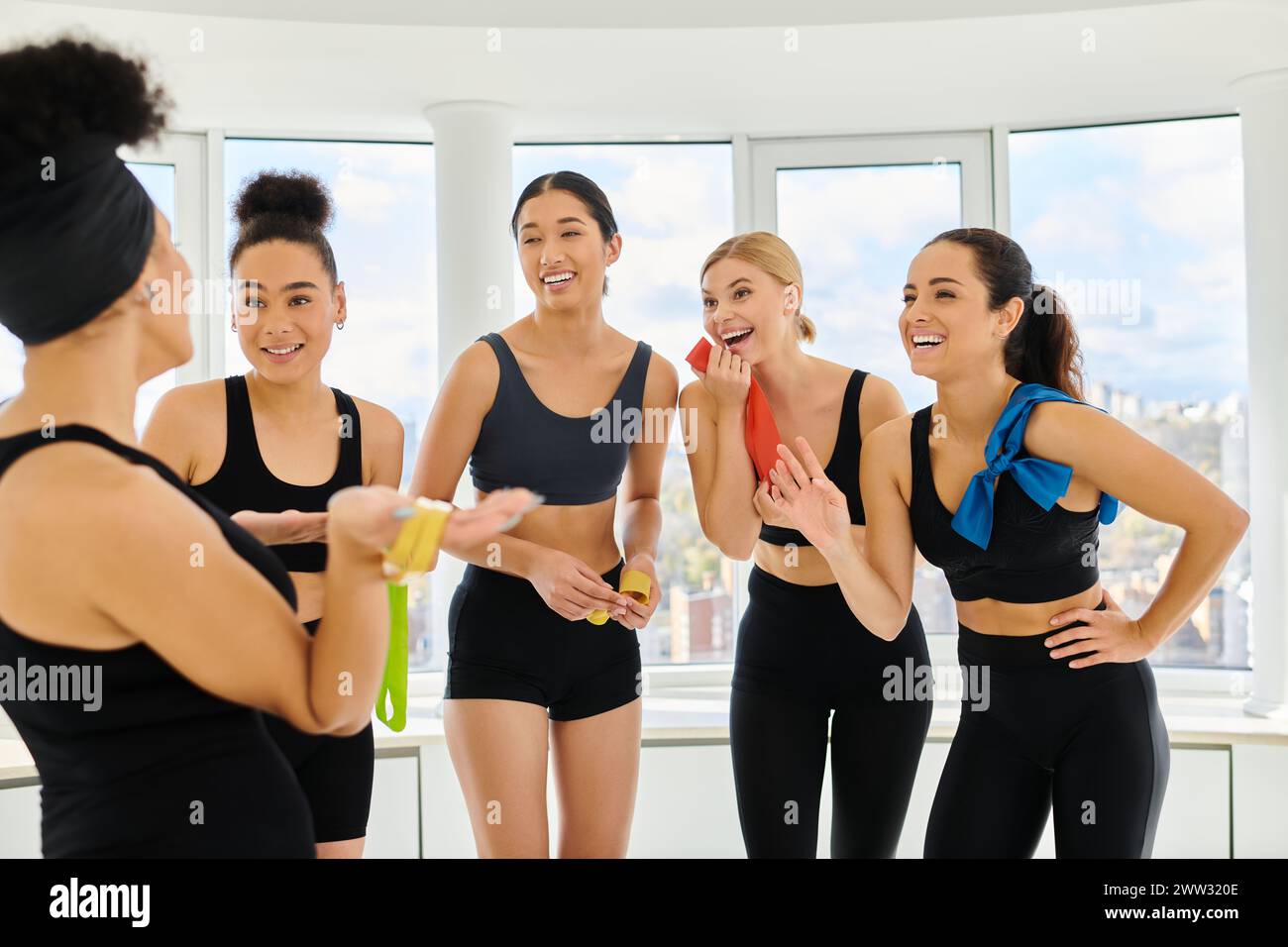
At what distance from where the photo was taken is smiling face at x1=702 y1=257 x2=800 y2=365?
2.39 m

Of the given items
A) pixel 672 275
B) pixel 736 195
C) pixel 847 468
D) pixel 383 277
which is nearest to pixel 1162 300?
pixel 736 195

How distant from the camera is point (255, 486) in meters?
1.90

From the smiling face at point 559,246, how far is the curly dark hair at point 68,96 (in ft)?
3.79

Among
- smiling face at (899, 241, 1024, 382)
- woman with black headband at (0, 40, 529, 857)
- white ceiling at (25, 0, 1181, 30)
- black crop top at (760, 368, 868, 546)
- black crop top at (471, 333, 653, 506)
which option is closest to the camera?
woman with black headband at (0, 40, 529, 857)

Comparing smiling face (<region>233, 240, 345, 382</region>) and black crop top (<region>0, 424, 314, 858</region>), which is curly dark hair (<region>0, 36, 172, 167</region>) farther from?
smiling face (<region>233, 240, 345, 382</region>)

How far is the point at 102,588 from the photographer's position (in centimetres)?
99

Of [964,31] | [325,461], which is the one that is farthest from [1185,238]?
[325,461]

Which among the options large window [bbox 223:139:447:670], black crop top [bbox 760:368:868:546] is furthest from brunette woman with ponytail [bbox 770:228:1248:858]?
large window [bbox 223:139:447:670]

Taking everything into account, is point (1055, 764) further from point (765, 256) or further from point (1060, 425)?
point (765, 256)

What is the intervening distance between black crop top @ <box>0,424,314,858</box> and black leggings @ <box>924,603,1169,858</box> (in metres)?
1.38

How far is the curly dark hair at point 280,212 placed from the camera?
6.52ft

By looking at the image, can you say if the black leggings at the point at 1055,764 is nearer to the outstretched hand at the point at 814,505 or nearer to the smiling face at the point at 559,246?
the outstretched hand at the point at 814,505

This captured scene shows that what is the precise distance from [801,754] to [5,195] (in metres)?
1.82
